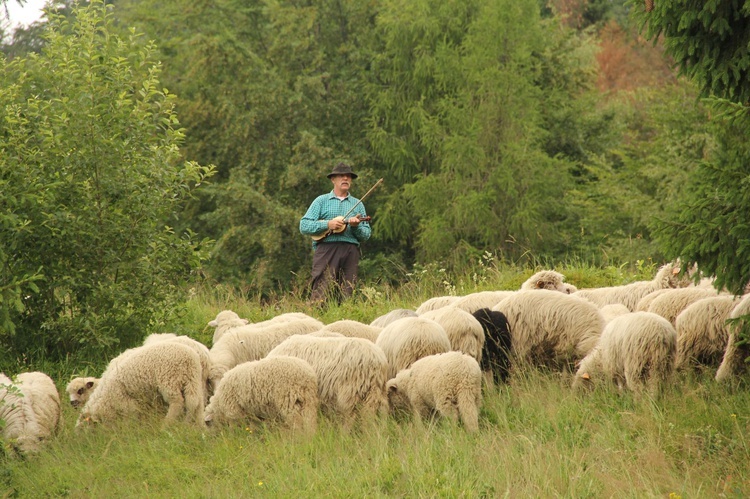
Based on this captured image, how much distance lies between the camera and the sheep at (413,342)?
27.2 feet

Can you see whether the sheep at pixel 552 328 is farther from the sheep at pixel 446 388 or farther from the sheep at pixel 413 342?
the sheep at pixel 446 388

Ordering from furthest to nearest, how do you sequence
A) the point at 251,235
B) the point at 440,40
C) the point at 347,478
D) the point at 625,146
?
the point at 440,40
the point at 625,146
the point at 251,235
the point at 347,478

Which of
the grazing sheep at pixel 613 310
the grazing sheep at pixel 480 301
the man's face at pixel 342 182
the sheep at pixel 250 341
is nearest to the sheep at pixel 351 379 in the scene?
the sheep at pixel 250 341

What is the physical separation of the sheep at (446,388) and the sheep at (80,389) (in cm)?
308

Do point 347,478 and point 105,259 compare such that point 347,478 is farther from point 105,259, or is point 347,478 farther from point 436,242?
point 436,242

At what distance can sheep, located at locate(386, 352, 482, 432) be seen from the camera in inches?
291

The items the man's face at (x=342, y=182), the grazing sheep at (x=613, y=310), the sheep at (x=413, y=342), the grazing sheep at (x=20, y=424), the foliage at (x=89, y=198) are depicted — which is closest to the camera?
the grazing sheep at (x=20, y=424)

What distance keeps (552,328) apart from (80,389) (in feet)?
14.7

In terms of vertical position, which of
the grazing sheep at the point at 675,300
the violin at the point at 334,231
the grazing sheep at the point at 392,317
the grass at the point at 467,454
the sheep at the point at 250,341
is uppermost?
the violin at the point at 334,231

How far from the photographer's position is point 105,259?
33.1 feet

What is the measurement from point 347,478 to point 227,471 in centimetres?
102

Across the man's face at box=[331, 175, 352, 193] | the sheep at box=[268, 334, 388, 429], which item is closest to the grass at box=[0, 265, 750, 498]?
the sheep at box=[268, 334, 388, 429]

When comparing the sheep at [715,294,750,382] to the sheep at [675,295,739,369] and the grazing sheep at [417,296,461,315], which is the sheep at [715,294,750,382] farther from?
the grazing sheep at [417,296,461,315]

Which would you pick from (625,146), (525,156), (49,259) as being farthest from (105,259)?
(625,146)
